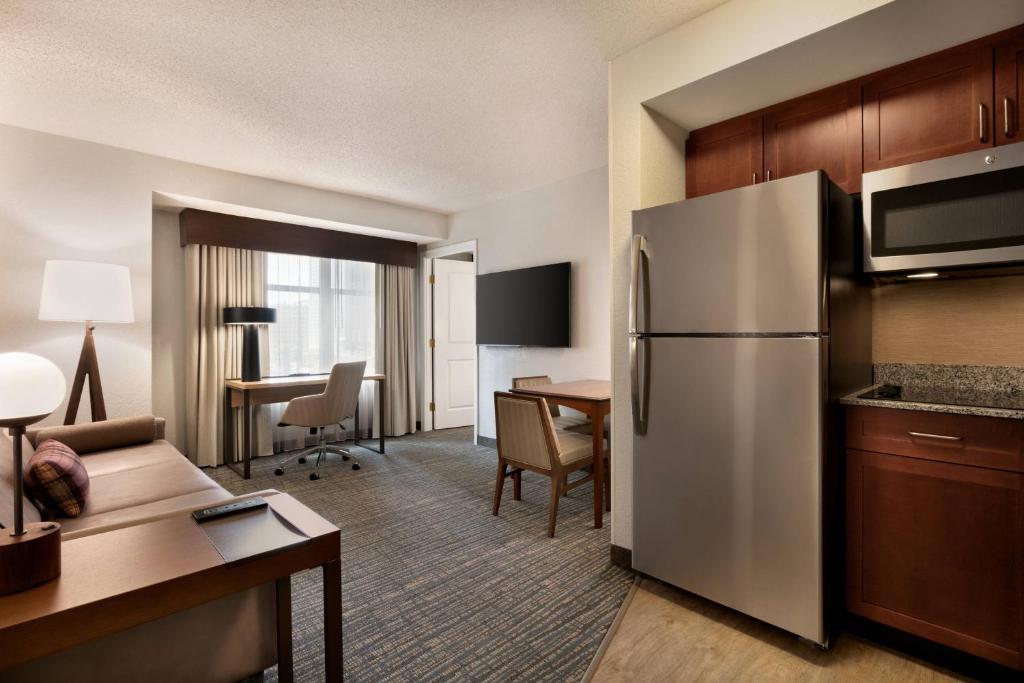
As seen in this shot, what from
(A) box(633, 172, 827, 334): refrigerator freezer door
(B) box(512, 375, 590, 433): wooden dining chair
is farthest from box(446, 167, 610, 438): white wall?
(A) box(633, 172, 827, 334): refrigerator freezer door

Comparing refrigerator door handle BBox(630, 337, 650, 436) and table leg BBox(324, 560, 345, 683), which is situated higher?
refrigerator door handle BBox(630, 337, 650, 436)

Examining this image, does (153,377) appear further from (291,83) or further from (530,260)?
(530,260)

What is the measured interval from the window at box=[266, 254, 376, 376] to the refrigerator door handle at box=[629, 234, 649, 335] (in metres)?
3.85

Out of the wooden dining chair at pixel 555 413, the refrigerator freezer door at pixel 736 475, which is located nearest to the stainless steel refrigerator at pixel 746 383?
the refrigerator freezer door at pixel 736 475

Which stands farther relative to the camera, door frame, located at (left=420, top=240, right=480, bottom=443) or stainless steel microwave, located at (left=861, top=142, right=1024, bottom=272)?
door frame, located at (left=420, top=240, right=480, bottom=443)

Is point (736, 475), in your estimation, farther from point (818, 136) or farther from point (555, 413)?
point (555, 413)

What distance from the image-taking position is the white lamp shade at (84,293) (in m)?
2.92

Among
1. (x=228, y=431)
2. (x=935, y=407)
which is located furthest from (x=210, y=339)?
(x=935, y=407)

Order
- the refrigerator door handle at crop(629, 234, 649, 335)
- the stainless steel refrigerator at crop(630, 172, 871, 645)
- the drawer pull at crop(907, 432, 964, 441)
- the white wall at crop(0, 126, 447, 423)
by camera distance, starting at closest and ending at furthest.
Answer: the drawer pull at crop(907, 432, 964, 441)
the stainless steel refrigerator at crop(630, 172, 871, 645)
the refrigerator door handle at crop(629, 234, 649, 335)
the white wall at crop(0, 126, 447, 423)

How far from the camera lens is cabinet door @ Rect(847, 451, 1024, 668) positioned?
4.91 feet

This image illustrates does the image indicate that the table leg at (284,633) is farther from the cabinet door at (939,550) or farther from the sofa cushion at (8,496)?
the cabinet door at (939,550)

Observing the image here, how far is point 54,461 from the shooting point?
177 centimetres

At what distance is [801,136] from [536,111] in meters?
1.47

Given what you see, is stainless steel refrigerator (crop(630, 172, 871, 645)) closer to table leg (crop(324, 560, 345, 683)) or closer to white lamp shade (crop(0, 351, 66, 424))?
table leg (crop(324, 560, 345, 683))
